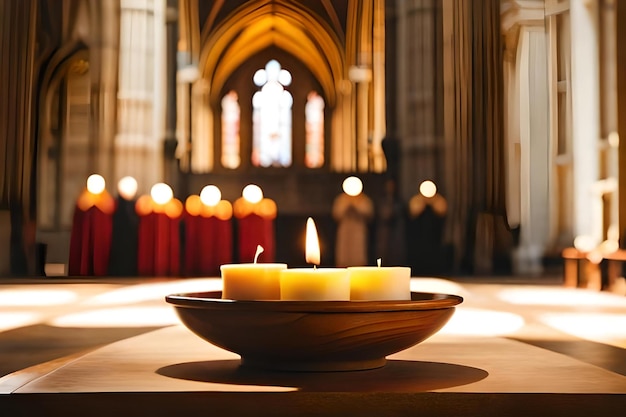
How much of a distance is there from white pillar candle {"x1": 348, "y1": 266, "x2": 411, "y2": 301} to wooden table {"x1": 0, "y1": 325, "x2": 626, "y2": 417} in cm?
11

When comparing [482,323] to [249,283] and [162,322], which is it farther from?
[249,283]

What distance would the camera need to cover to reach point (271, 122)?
33.4 meters

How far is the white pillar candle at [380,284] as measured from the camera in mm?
1301

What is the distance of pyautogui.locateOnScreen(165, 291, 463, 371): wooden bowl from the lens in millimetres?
1188

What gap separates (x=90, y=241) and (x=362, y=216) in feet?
11.3

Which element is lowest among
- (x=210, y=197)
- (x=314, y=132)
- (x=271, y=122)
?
(x=210, y=197)

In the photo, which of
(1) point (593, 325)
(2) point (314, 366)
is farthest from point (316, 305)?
(1) point (593, 325)

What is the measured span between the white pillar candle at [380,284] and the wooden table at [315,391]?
4.5 inches

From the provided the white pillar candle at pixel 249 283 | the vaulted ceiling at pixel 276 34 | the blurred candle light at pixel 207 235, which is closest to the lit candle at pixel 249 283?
the white pillar candle at pixel 249 283

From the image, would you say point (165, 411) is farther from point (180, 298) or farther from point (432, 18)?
point (432, 18)

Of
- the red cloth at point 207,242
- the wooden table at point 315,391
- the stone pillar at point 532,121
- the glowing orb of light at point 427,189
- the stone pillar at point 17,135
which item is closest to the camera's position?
the wooden table at point 315,391

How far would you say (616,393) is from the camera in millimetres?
1105

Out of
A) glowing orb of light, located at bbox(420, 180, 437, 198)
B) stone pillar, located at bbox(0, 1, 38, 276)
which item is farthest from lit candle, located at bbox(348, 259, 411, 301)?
glowing orb of light, located at bbox(420, 180, 437, 198)

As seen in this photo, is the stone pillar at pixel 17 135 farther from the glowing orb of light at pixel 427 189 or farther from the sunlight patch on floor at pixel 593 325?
the sunlight patch on floor at pixel 593 325
